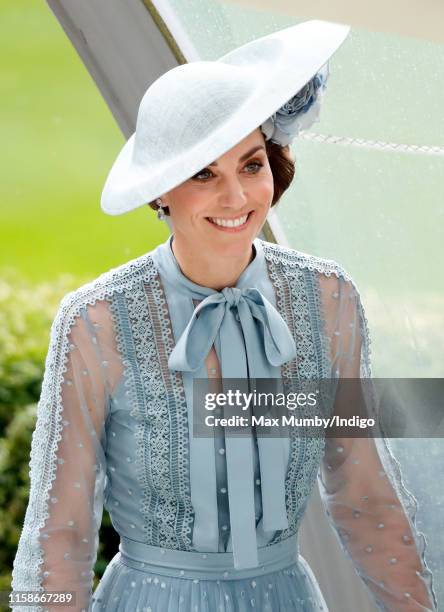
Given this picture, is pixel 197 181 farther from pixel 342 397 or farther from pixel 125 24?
pixel 125 24

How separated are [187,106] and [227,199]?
6.2 inches

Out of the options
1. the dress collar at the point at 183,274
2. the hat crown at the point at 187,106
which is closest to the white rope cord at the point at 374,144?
the dress collar at the point at 183,274

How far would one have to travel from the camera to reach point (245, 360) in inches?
74.7

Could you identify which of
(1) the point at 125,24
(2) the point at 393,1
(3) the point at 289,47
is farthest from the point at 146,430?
(1) the point at 125,24

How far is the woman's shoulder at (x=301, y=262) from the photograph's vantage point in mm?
1997

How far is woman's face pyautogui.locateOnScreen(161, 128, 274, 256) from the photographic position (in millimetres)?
1745

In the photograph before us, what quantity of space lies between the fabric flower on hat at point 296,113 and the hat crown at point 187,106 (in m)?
0.11

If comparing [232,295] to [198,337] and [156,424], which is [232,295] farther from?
[156,424]

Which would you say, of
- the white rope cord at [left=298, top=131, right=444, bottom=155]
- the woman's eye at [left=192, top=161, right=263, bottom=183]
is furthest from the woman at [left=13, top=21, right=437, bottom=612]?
the white rope cord at [left=298, top=131, right=444, bottom=155]

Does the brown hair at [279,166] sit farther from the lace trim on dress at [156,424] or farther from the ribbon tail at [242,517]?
the ribbon tail at [242,517]

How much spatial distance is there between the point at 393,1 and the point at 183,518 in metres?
0.92

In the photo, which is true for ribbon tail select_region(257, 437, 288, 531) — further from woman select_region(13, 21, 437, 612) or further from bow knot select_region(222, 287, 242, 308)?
bow knot select_region(222, 287, 242, 308)

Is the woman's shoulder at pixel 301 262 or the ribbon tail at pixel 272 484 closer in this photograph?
the ribbon tail at pixel 272 484

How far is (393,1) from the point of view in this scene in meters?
1.44
